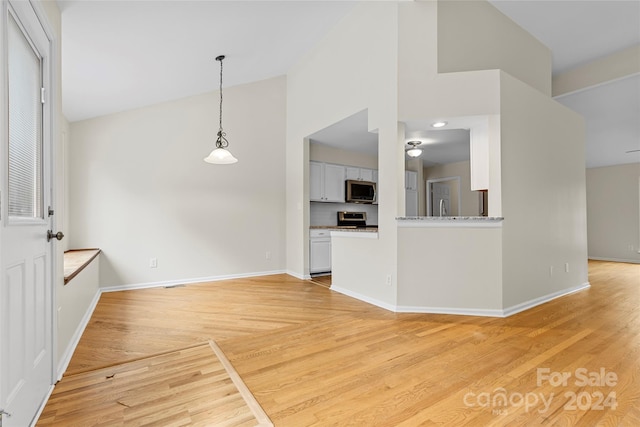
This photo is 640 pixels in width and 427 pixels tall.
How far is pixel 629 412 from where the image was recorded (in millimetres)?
1552

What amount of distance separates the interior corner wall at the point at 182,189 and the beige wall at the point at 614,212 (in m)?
7.95

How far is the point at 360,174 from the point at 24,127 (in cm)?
522

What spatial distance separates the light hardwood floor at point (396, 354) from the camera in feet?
5.19

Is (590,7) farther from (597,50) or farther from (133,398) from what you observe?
(133,398)

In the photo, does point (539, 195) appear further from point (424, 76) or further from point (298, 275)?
point (298, 275)

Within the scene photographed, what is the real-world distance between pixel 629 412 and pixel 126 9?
4.23 metres

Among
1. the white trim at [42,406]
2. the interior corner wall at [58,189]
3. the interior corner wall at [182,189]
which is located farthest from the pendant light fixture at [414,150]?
the white trim at [42,406]

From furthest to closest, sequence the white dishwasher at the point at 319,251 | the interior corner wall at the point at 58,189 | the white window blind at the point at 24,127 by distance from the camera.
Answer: the white dishwasher at the point at 319,251
the interior corner wall at the point at 58,189
the white window blind at the point at 24,127

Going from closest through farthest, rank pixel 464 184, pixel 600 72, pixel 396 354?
pixel 396 354
pixel 600 72
pixel 464 184

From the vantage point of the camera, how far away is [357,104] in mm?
3824

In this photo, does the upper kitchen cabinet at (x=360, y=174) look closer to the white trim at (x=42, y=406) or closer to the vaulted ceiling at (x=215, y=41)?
the vaulted ceiling at (x=215, y=41)

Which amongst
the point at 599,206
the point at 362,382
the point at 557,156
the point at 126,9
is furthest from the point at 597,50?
the point at 126,9

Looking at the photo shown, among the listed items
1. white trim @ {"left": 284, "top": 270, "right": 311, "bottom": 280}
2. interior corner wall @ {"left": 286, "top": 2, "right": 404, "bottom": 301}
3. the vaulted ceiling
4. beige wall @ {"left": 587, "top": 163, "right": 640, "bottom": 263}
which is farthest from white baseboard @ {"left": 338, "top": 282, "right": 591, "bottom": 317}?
beige wall @ {"left": 587, "top": 163, "right": 640, "bottom": 263}

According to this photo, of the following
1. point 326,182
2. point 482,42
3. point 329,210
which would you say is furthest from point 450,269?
point 329,210
